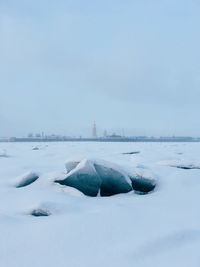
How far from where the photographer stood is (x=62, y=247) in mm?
2029

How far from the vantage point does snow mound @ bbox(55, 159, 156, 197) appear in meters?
3.76

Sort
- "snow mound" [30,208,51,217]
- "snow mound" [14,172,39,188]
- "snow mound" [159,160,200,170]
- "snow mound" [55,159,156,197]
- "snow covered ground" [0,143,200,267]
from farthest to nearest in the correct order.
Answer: "snow mound" [159,160,200,170], "snow mound" [14,172,39,188], "snow mound" [55,159,156,197], "snow mound" [30,208,51,217], "snow covered ground" [0,143,200,267]

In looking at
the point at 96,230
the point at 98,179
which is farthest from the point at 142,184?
the point at 96,230

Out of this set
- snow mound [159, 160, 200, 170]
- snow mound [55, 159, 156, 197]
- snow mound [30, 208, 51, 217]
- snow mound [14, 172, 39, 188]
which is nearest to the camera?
snow mound [30, 208, 51, 217]

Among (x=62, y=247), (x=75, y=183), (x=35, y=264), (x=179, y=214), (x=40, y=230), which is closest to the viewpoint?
(x=35, y=264)

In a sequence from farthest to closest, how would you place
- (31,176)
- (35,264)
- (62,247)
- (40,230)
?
(31,176)
(40,230)
(62,247)
(35,264)

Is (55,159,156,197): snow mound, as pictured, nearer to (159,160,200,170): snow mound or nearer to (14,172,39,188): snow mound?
(14,172,39,188): snow mound

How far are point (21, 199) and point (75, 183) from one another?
2.39 feet

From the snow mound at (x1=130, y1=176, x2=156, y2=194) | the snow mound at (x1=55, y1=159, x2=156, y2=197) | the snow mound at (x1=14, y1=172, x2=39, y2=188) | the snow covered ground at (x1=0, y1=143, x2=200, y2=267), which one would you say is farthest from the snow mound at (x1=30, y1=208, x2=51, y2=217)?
the snow mound at (x1=130, y1=176, x2=156, y2=194)

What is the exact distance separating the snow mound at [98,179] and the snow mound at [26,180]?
37cm

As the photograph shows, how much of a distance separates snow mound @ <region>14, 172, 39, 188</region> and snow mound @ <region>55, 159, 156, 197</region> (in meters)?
0.37

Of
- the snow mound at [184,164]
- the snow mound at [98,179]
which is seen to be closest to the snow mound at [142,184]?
the snow mound at [98,179]

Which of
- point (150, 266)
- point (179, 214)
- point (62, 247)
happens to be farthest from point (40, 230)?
point (179, 214)

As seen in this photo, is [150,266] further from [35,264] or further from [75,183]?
[75,183]
